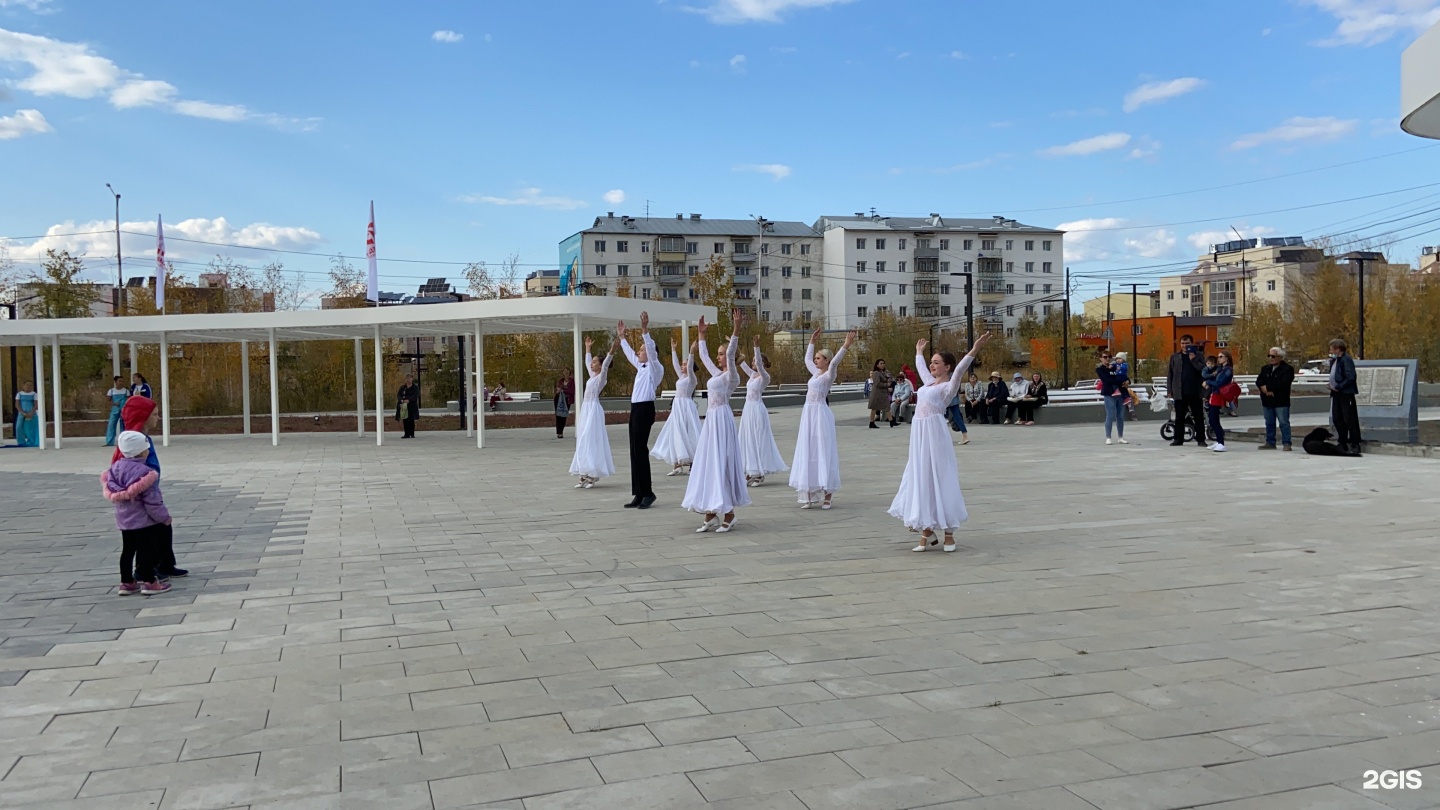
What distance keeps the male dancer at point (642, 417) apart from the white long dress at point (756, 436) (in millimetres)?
1861

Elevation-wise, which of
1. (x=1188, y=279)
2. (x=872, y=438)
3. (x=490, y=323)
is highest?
(x=1188, y=279)

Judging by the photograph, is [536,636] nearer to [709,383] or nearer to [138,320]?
[709,383]

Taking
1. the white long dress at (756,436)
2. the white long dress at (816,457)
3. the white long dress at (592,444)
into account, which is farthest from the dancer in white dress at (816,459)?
the white long dress at (592,444)

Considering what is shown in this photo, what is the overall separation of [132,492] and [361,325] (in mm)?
17968

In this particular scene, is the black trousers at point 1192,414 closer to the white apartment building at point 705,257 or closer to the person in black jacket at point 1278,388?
the person in black jacket at point 1278,388

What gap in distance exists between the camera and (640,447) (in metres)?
11.9

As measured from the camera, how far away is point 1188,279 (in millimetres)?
119688

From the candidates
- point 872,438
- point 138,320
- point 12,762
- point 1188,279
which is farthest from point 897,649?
point 1188,279

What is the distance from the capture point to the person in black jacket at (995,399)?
87.3 feet

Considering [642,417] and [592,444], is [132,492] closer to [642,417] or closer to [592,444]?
[642,417]

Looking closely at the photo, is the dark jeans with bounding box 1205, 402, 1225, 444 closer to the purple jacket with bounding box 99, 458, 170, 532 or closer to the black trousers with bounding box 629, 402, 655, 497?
the black trousers with bounding box 629, 402, 655, 497

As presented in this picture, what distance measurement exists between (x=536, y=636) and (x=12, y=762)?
8.54 feet

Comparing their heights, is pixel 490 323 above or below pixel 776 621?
above

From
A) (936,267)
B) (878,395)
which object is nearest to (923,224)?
(936,267)
